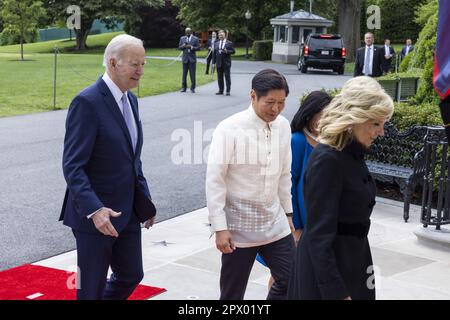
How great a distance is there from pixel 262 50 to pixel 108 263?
43578mm

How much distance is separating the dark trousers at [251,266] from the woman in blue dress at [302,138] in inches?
8.0

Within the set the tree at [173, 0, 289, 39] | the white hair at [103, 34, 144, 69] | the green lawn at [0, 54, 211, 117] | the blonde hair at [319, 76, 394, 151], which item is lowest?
the green lawn at [0, 54, 211, 117]

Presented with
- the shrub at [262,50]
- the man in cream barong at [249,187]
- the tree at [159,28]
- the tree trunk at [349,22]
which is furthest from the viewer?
the tree at [159,28]

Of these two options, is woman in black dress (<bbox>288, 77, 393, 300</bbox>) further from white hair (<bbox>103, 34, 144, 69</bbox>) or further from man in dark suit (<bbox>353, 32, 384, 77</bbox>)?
man in dark suit (<bbox>353, 32, 384, 77</bbox>)

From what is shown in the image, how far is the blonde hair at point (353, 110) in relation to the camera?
3.38m

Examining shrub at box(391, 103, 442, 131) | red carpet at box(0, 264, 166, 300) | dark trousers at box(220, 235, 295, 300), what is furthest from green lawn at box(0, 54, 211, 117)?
dark trousers at box(220, 235, 295, 300)

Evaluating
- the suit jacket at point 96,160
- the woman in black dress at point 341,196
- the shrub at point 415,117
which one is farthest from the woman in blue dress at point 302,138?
the shrub at point 415,117

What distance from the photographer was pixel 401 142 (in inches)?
384

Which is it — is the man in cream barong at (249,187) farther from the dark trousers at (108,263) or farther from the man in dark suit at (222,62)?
the man in dark suit at (222,62)

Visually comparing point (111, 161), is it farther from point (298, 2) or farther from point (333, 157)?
point (298, 2)

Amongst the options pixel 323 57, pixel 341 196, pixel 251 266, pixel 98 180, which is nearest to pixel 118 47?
pixel 98 180

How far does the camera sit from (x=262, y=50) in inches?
1865

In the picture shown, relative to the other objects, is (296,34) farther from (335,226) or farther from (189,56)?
(335,226)

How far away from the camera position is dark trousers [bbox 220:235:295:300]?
461 centimetres
